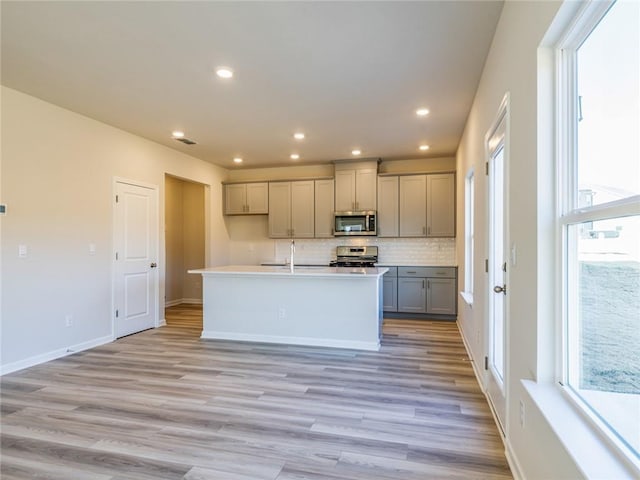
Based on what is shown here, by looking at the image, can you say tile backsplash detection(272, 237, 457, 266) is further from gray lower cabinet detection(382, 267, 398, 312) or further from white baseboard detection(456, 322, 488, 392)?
white baseboard detection(456, 322, 488, 392)

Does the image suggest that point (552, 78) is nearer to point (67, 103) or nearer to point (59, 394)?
point (59, 394)

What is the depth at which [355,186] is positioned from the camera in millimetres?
6305

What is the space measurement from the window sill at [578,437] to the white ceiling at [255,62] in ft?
7.33

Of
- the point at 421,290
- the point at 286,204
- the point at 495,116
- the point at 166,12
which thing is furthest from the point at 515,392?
the point at 286,204

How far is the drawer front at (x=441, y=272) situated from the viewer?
18.8ft

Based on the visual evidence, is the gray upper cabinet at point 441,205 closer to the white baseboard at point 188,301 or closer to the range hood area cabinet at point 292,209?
the range hood area cabinet at point 292,209

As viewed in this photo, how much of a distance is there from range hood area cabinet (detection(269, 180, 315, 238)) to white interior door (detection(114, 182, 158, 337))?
6.95 feet

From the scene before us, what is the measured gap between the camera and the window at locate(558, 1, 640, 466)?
1.01 metres

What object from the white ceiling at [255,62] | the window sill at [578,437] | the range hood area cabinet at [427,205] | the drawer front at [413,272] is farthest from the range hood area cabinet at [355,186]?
the window sill at [578,437]

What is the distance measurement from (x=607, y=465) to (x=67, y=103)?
16.2 feet

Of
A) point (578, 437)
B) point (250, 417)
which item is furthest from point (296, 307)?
point (578, 437)

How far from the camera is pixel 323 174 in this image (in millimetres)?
6777

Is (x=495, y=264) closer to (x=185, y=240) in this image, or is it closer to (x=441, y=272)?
(x=441, y=272)

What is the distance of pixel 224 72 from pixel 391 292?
13.8 ft
